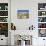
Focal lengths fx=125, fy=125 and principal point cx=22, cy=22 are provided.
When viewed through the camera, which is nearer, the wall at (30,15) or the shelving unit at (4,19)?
the wall at (30,15)

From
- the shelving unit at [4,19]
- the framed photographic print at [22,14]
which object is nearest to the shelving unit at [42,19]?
the framed photographic print at [22,14]

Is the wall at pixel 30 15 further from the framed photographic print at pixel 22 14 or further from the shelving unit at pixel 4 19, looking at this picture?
the shelving unit at pixel 4 19

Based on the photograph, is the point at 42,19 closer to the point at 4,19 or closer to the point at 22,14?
the point at 22,14

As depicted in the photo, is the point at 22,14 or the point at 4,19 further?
the point at 4,19

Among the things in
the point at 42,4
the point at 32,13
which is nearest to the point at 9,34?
the point at 32,13

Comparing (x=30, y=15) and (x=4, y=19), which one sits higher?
(x=30, y=15)

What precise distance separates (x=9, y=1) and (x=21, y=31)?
5.32 ft

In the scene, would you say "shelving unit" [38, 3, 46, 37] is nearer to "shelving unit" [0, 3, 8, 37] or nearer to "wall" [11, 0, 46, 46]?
"wall" [11, 0, 46, 46]

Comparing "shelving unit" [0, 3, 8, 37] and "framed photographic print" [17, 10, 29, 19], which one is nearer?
"framed photographic print" [17, 10, 29, 19]

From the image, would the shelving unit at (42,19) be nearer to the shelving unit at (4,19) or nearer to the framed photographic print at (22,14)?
the framed photographic print at (22,14)

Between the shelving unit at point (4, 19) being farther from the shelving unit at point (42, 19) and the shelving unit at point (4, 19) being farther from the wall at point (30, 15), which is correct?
the shelving unit at point (42, 19)

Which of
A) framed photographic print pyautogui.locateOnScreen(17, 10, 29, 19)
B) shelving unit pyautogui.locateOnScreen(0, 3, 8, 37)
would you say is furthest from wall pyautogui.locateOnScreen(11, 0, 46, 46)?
shelving unit pyautogui.locateOnScreen(0, 3, 8, 37)

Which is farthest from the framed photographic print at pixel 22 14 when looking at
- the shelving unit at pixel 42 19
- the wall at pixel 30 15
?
the shelving unit at pixel 42 19

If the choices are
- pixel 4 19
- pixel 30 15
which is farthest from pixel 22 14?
pixel 4 19
